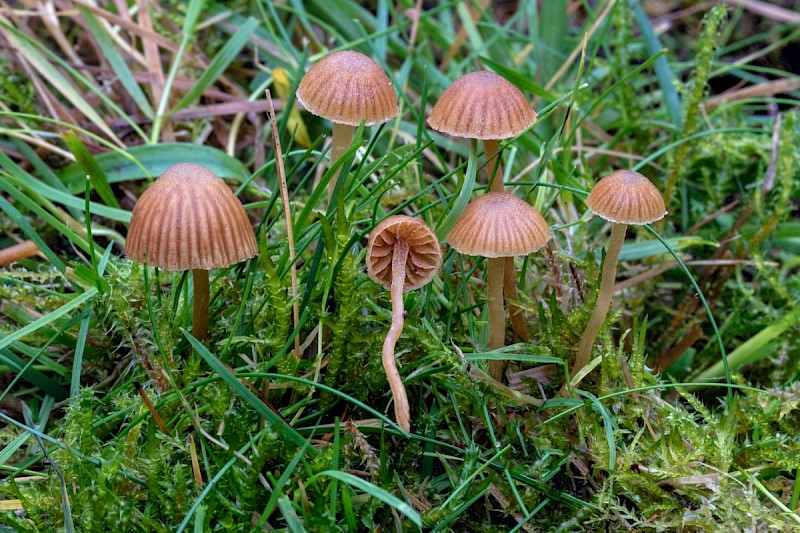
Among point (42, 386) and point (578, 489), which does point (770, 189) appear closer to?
point (578, 489)

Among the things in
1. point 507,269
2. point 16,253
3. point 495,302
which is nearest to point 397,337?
point 495,302

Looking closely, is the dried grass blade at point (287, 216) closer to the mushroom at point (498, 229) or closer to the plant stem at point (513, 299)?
the mushroom at point (498, 229)

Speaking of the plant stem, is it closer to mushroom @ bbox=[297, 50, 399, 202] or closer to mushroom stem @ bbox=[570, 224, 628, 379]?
mushroom stem @ bbox=[570, 224, 628, 379]

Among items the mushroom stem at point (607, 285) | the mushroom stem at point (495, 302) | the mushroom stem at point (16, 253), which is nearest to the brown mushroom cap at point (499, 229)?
the mushroom stem at point (495, 302)

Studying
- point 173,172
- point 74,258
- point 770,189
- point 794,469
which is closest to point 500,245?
point 173,172

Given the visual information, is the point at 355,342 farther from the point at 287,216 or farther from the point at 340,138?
the point at 340,138

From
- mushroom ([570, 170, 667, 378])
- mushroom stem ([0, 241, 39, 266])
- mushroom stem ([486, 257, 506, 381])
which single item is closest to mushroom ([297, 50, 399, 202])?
mushroom stem ([486, 257, 506, 381])
